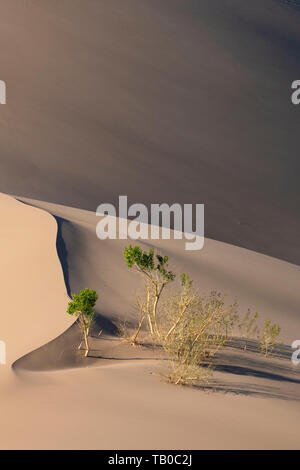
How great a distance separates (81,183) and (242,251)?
427 cm

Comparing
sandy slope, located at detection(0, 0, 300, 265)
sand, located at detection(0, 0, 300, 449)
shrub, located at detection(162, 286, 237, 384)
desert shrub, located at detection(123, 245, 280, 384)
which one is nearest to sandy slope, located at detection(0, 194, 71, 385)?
sand, located at detection(0, 0, 300, 449)

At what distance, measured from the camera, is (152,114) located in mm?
18141

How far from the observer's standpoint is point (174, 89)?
20.0 meters

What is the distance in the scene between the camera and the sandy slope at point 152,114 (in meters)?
14.6

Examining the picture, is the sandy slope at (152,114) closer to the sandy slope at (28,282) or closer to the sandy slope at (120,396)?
the sandy slope at (28,282)

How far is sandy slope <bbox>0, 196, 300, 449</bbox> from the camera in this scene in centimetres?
382

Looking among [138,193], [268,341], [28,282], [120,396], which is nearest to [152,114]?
[138,193]

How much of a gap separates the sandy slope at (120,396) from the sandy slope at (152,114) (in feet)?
18.9

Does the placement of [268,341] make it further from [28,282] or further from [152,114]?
[152,114]

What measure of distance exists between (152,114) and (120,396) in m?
14.3

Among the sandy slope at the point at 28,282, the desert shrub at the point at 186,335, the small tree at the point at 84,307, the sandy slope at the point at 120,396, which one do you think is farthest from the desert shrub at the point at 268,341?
the sandy slope at the point at 28,282

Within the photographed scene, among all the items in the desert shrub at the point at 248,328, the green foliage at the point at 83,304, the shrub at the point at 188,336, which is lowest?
the shrub at the point at 188,336

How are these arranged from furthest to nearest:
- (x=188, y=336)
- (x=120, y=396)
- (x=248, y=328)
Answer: (x=248, y=328) < (x=188, y=336) < (x=120, y=396)
